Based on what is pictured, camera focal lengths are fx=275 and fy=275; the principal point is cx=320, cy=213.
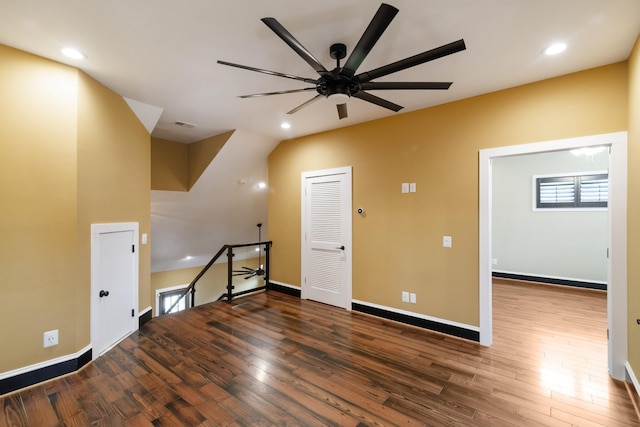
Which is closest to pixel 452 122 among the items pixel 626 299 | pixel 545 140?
pixel 545 140

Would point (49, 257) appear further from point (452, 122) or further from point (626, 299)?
point (626, 299)

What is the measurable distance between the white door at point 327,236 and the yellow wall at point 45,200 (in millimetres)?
2803

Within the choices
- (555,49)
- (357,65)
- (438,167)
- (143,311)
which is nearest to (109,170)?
(143,311)

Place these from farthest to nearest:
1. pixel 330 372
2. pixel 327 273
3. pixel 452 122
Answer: pixel 327 273 < pixel 452 122 < pixel 330 372

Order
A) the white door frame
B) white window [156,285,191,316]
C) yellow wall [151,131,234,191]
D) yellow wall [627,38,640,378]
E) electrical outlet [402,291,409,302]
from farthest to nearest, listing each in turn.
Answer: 1. white window [156,285,191,316]
2. yellow wall [151,131,234,191]
3. electrical outlet [402,291,409,302]
4. the white door frame
5. yellow wall [627,38,640,378]

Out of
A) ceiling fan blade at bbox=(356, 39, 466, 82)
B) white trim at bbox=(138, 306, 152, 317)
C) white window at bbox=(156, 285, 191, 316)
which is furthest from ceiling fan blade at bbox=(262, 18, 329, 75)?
white window at bbox=(156, 285, 191, 316)

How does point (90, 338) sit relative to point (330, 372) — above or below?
above

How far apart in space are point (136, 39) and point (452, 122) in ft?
10.6

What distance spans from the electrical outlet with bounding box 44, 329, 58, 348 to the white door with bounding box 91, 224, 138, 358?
29 centimetres

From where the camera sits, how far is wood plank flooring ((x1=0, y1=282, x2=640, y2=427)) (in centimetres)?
200

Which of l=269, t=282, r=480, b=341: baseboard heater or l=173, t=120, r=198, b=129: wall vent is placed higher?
l=173, t=120, r=198, b=129: wall vent

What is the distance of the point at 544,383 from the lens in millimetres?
2389

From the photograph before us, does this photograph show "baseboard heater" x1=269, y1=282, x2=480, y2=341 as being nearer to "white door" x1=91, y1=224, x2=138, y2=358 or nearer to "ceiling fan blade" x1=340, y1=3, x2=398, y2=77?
"white door" x1=91, y1=224, x2=138, y2=358

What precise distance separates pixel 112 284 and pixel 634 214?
4888 mm
